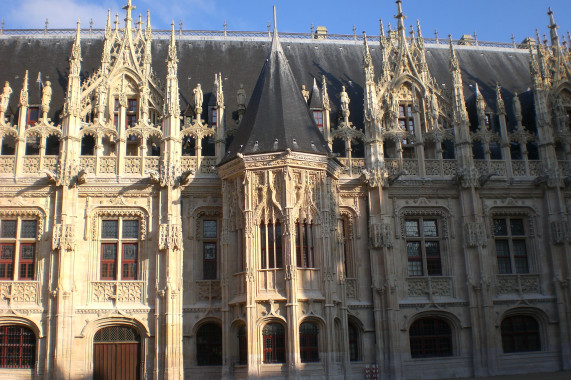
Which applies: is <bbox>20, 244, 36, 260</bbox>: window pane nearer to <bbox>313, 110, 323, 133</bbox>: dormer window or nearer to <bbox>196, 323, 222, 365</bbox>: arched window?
<bbox>196, 323, 222, 365</bbox>: arched window

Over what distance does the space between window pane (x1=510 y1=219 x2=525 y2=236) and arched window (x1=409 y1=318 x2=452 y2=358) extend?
204 inches

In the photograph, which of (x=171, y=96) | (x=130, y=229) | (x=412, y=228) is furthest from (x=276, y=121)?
(x=412, y=228)

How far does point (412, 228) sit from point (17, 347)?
16049 mm

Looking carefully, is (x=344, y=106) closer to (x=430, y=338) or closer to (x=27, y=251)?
(x=430, y=338)

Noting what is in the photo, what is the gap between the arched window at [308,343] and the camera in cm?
2163

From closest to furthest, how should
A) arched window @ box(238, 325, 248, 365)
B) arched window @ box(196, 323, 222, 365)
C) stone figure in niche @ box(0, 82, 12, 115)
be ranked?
1. arched window @ box(238, 325, 248, 365)
2. arched window @ box(196, 323, 222, 365)
3. stone figure in niche @ box(0, 82, 12, 115)

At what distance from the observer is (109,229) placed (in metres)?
24.1

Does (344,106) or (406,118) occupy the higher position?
(344,106)

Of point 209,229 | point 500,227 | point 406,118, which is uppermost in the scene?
point 406,118

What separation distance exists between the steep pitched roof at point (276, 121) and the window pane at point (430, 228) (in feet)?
18.0

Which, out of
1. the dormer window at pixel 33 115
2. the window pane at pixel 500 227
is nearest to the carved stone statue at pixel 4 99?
the dormer window at pixel 33 115

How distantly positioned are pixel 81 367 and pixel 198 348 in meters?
4.25

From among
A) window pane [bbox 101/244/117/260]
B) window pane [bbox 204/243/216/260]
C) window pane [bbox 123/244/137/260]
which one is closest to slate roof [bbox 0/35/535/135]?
window pane [bbox 204/243/216/260]

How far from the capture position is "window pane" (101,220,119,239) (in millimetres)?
24000
